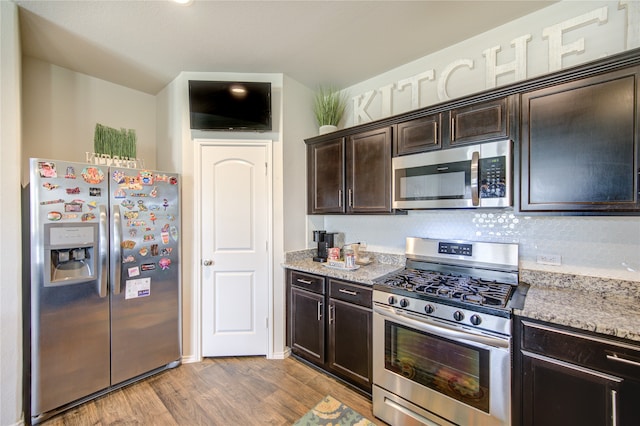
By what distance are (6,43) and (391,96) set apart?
2.93 meters

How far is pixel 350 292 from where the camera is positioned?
2.19 meters

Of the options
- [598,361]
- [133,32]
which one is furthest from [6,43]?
[598,361]

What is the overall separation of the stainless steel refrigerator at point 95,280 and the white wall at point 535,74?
2173mm

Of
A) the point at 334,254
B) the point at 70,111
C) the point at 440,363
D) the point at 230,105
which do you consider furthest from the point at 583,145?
the point at 70,111

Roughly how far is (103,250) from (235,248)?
3.44 feet

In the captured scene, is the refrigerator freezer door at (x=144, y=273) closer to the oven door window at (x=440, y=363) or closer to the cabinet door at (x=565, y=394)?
the oven door window at (x=440, y=363)

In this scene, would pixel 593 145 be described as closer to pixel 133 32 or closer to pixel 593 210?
pixel 593 210

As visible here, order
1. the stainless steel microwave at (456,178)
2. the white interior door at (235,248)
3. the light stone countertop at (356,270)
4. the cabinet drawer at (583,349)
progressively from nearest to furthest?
the cabinet drawer at (583,349), the stainless steel microwave at (456,178), the light stone countertop at (356,270), the white interior door at (235,248)

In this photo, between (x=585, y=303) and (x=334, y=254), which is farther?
(x=334, y=254)

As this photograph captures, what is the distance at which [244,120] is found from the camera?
266cm

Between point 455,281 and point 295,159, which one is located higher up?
point 295,159

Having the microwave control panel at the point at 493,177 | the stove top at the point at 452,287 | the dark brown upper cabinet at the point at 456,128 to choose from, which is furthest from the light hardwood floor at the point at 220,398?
the dark brown upper cabinet at the point at 456,128

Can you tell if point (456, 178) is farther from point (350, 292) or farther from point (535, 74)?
point (350, 292)

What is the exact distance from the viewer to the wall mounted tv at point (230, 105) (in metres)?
2.61
